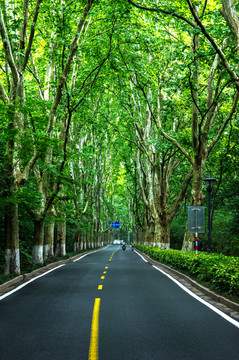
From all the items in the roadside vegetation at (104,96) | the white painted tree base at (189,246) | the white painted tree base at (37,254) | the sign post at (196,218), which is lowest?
the white painted tree base at (37,254)

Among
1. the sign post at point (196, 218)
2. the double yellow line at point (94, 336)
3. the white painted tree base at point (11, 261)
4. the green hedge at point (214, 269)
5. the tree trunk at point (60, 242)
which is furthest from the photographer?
the tree trunk at point (60, 242)

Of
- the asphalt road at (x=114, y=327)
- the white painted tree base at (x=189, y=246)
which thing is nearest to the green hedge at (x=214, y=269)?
the white painted tree base at (x=189, y=246)

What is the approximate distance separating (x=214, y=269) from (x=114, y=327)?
550 centimetres

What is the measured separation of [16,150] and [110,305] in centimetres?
778

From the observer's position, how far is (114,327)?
22.2 ft

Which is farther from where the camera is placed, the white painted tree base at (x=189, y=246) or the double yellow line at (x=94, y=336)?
the white painted tree base at (x=189, y=246)

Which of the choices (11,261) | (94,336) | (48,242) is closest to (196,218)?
(11,261)

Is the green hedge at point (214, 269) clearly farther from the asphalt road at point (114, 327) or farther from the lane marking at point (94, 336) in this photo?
the lane marking at point (94, 336)

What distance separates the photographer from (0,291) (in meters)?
11.4

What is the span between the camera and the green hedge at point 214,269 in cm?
957

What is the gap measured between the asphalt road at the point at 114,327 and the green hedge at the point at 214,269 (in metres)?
0.90

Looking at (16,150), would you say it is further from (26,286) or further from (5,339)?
(5,339)

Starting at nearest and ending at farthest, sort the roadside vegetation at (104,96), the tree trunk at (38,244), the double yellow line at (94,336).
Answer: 1. the double yellow line at (94,336)
2. the roadside vegetation at (104,96)
3. the tree trunk at (38,244)

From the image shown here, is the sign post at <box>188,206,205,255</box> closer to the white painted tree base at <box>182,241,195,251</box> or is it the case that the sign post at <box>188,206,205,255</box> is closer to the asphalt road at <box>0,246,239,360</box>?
the white painted tree base at <box>182,241,195,251</box>
